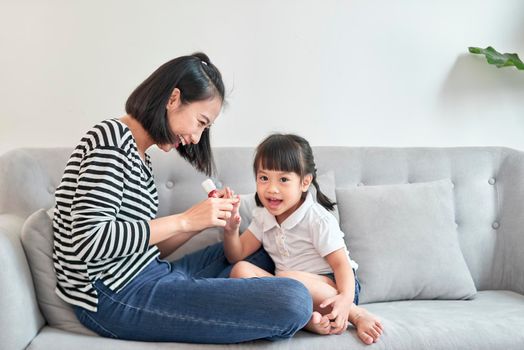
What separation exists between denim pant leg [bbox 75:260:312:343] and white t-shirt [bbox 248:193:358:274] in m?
0.29

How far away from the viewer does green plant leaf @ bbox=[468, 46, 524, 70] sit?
2227 mm

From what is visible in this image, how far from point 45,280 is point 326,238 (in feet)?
2.46

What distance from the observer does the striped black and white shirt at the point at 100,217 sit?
1230 mm

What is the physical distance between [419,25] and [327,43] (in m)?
0.41

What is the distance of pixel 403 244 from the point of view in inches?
69.6

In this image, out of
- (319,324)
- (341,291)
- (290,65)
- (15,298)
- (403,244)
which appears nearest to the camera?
(15,298)

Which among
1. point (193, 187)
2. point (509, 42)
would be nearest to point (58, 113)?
point (193, 187)

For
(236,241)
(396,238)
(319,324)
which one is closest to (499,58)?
(396,238)

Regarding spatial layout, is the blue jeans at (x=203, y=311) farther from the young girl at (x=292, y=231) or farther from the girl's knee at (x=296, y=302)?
the young girl at (x=292, y=231)

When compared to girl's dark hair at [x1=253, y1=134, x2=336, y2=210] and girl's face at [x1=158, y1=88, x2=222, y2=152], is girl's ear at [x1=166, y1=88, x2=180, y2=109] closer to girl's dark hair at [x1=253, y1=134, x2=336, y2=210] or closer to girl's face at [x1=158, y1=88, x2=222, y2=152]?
girl's face at [x1=158, y1=88, x2=222, y2=152]

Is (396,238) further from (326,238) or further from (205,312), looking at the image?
(205,312)

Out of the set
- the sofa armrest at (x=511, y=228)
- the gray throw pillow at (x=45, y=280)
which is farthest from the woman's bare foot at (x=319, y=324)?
the sofa armrest at (x=511, y=228)

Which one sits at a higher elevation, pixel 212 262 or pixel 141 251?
pixel 141 251

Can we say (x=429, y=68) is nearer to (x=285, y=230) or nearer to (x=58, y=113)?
(x=285, y=230)
